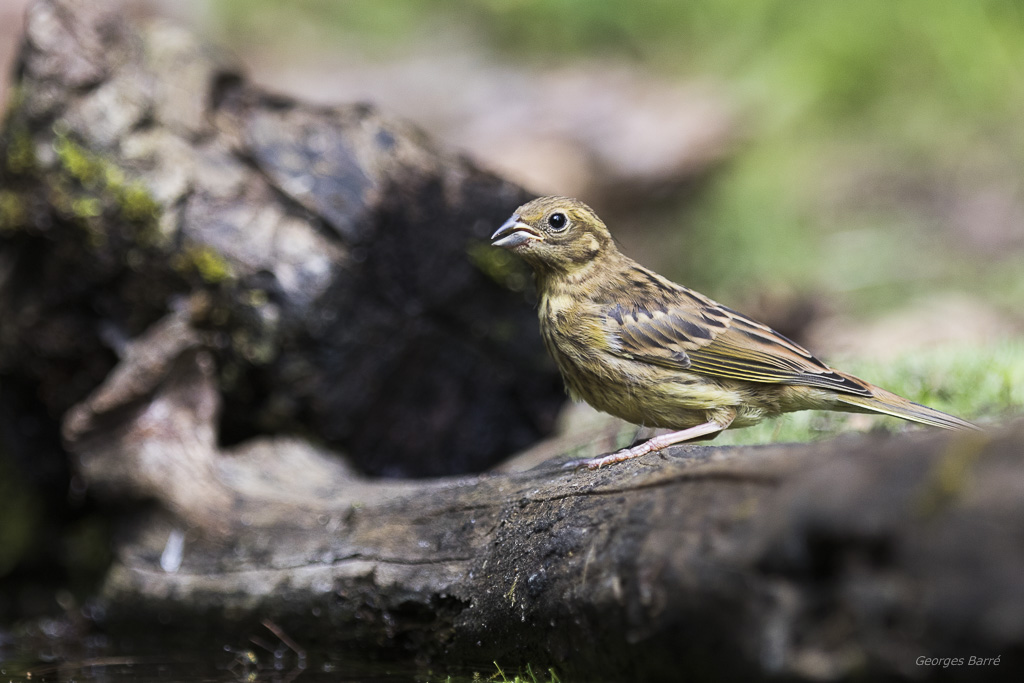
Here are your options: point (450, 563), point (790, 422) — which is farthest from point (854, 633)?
point (790, 422)

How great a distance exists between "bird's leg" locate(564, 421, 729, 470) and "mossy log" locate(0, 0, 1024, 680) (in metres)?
0.18

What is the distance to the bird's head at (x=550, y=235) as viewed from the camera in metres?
4.32

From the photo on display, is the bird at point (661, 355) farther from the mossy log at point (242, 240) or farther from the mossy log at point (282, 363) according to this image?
the mossy log at point (242, 240)

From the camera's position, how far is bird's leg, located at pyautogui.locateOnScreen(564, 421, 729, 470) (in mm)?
3469

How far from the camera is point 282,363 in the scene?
5.27 m

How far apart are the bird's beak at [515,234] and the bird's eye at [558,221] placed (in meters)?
0.08

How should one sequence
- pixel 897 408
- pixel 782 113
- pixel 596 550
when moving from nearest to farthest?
pixel 596 550 → pixel 897 408 → pixel 782 113

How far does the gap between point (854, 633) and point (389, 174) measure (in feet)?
13.4

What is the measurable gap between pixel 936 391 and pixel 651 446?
8.16ft

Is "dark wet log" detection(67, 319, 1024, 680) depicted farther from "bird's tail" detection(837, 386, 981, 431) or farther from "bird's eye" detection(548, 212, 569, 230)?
"bird's tail" detection(837, 386, 981, 431)

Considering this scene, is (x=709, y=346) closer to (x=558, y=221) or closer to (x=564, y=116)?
(x=558, y=221)

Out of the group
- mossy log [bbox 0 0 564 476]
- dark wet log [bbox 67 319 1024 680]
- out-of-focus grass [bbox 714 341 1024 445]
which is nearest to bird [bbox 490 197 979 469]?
dark wet log [bbox 67 319 1024 680]

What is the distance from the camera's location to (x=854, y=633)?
5.98ft

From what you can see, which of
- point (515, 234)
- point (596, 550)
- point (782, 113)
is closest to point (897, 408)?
point (515, 234)
